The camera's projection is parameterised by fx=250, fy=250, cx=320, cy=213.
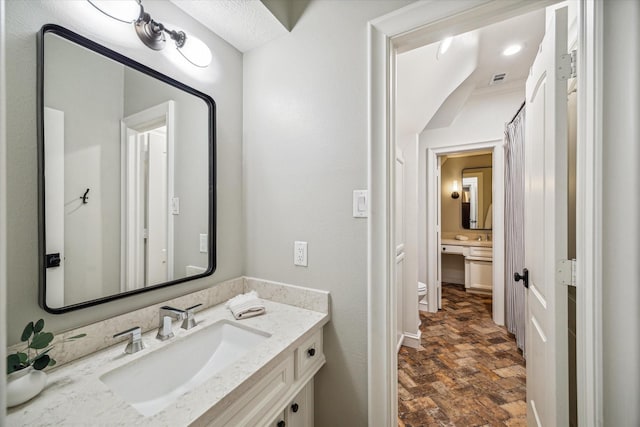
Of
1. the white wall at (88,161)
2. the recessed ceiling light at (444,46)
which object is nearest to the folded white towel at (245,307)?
the white wall at (88,161)

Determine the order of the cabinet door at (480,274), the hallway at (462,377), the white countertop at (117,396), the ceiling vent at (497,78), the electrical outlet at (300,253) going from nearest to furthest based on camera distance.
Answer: the white countertop at (117,396)
the electrical outlet at (300,253)
the hallway at (462,377)
the ceiling vent at (497,78)
the cabinet door at (480,274)

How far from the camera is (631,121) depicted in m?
0.62

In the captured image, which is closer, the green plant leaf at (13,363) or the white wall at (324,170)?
the green plant leaf at (13,363)

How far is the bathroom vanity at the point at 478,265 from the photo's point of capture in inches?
148

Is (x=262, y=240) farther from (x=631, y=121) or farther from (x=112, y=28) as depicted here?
(x=631, y=121)

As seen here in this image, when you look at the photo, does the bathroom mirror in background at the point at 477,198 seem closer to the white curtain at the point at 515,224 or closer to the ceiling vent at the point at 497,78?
the white curtain at the point at 515,224

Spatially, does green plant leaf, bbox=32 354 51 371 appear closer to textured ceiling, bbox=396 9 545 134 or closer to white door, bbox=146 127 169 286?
white door, bbox=146 127 169 286

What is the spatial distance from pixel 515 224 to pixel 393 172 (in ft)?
7.12

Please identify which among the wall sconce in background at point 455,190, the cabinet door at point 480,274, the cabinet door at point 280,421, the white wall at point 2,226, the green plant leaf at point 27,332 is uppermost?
the wall sconce in background at point 455,190

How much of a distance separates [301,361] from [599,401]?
0.93m

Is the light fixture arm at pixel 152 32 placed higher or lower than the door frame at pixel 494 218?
higher

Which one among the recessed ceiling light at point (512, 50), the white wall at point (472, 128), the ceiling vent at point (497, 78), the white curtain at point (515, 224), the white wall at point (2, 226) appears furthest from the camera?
the white wall at point (472, 128)

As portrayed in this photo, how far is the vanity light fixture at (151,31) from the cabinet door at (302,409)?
159cm

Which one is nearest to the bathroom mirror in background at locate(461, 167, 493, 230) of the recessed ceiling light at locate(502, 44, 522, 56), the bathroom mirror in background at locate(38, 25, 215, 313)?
the recessed ceiling light at locate(502, 44, 522, 56)
